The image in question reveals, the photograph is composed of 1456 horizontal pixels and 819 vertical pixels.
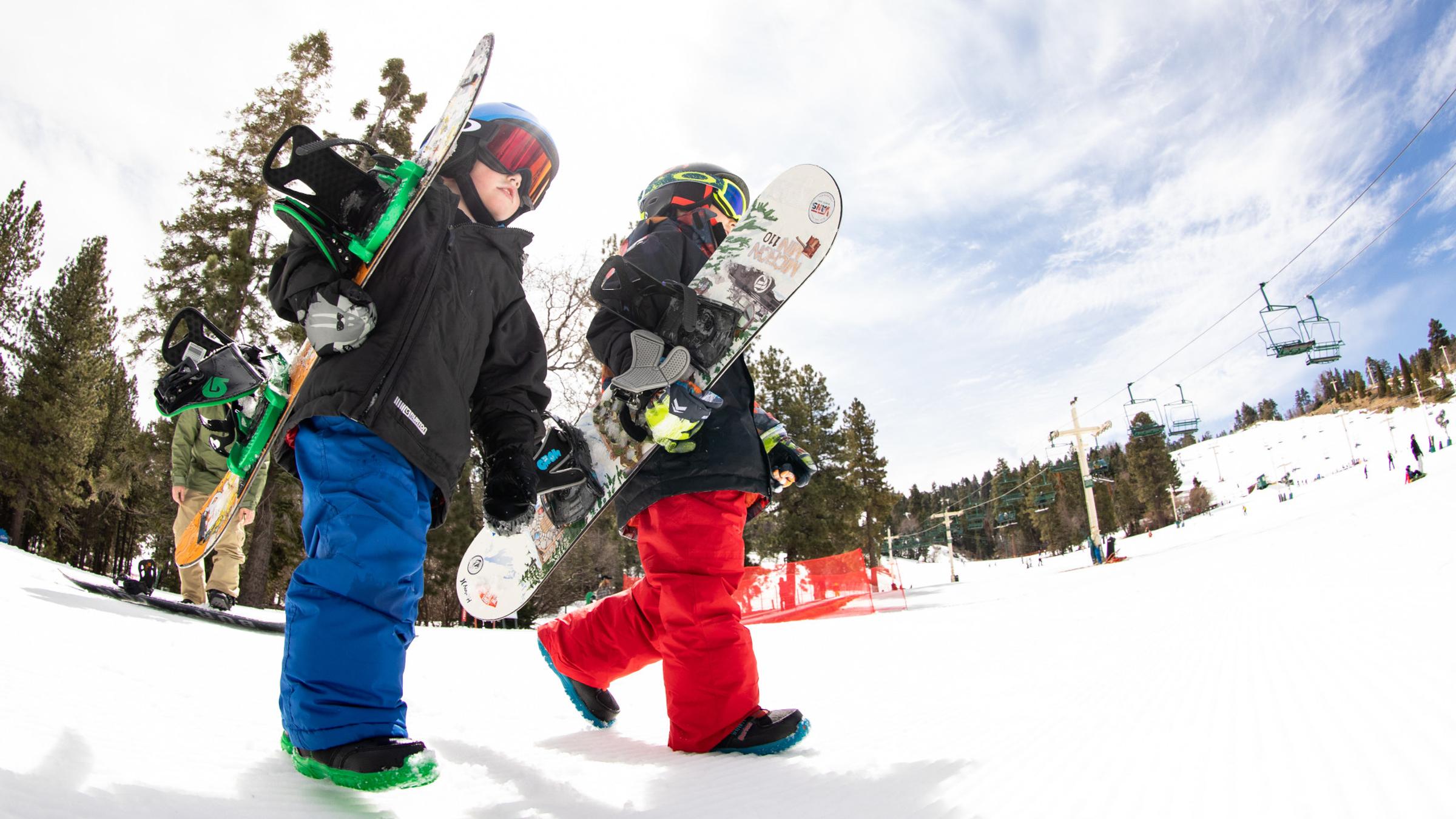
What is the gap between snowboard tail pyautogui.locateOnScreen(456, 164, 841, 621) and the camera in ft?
6.98

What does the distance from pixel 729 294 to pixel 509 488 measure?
3.22ft

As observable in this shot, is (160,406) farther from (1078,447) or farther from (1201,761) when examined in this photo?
(1078,447)

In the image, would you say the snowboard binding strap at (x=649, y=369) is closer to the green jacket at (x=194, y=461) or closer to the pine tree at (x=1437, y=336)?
the green jacket at (x=194, y=461)

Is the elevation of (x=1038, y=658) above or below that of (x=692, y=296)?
below

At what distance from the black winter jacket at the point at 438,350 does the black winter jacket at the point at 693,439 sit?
0.78 feet

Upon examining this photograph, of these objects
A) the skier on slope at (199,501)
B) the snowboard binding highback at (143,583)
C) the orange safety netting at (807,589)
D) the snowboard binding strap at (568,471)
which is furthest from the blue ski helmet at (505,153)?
the orange safety netting at (807,589)

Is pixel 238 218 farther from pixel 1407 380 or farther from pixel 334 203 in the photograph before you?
pixel 1407 380

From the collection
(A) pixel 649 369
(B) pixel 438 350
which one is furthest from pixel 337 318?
(A) pixel 649 369

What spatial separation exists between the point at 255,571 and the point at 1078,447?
1230 inches

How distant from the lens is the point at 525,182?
2119 millimetres

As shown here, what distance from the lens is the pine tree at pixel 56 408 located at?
67.4 feet

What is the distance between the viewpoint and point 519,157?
2096 millimetres

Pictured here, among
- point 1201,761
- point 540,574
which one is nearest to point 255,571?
point 540,574

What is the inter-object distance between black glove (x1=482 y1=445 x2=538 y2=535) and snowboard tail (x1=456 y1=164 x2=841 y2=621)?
345 mm
